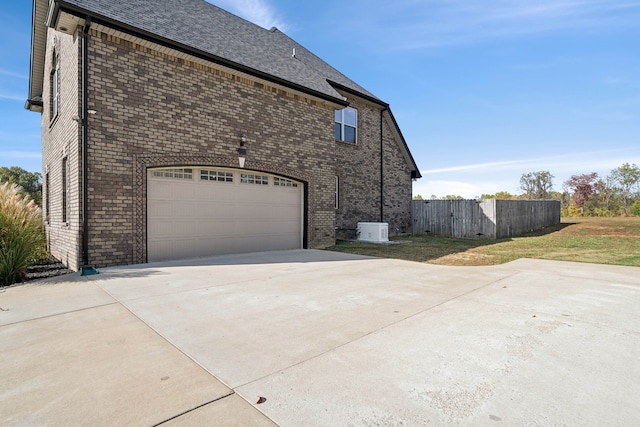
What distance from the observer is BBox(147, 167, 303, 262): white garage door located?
8164 millimetres

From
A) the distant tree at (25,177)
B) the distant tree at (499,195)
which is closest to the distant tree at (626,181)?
the distant tree at (499,195)

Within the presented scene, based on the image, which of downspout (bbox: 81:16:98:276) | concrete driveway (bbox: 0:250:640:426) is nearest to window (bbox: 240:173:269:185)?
downspout (bbox: 81:16:98:276)

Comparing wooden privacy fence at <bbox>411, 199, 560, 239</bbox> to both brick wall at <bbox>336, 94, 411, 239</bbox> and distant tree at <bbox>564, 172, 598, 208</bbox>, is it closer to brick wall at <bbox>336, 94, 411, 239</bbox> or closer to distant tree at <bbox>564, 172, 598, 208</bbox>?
brick wall at <bbox>336, 94, 411, 239</bbox>

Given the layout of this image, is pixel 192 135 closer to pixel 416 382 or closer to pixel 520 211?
pixel 416 382

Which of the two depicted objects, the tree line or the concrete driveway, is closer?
the concrete driveway

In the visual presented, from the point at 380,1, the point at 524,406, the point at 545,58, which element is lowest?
the point at 524,406

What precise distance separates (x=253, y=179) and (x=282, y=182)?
45.7 inches

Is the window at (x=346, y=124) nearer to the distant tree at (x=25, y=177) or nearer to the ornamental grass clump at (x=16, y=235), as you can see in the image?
the ornamental grass clump at (x=16, y=235)

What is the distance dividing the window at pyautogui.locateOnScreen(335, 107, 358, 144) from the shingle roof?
1048mm

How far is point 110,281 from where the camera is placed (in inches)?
231

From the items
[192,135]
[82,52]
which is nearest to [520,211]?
[192,135]

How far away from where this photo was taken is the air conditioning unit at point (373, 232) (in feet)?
43.5

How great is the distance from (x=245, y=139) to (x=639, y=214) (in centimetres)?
3098

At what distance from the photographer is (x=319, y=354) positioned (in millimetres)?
2943
